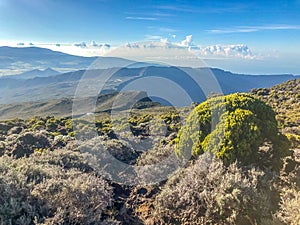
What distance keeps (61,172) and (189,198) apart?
344 cm

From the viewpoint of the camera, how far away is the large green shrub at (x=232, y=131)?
24.2 ft

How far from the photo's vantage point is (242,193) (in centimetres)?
591

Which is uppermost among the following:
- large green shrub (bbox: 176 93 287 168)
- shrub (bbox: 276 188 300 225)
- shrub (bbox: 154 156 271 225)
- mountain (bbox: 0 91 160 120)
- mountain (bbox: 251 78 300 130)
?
large green shrub (bbox: 176 93 287 168)

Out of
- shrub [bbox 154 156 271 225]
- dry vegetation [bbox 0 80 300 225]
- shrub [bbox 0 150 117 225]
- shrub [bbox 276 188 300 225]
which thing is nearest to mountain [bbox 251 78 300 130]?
dry vegetation [bbox 0 80 300 225]

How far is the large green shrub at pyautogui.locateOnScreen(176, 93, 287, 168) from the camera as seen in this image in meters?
7.38

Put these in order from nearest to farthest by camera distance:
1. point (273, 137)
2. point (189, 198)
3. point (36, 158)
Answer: point (189, 198), point (273, 137), point (36, 158)

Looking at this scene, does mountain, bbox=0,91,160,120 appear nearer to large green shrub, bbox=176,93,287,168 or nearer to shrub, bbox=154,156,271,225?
large green shrub, bbox=176,93,287,168

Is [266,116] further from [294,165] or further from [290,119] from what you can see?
[290,119]

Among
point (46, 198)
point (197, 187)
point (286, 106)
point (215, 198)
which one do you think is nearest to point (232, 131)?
point (197, 187)

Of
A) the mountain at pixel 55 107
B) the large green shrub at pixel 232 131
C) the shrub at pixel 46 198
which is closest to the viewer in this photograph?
the shrub at pixel 46 198

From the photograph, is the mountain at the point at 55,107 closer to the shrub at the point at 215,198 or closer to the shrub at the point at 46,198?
the shrub at the point at 46,198

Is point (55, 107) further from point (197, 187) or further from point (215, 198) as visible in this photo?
point (215, 198)

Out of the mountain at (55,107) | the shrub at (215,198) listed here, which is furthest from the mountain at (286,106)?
the mountain at (55,107)

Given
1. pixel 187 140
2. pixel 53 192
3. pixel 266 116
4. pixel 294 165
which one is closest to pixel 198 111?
pixel 187 140
